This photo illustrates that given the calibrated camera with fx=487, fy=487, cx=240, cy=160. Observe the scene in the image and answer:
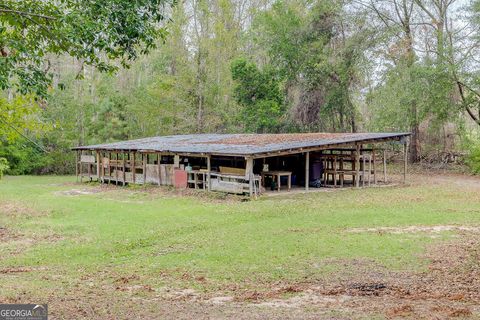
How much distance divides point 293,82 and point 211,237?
2831 centimetres

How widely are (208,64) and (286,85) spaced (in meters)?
6.48

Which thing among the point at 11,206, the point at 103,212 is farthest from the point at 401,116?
the point at 11,206

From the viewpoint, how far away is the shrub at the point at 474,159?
28469mm

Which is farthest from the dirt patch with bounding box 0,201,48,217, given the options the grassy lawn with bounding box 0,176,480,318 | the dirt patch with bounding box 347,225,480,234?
the dirt patch with bounding box 347,225,480,234

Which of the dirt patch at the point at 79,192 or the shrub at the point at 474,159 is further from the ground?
the shrub at the point at 474,159

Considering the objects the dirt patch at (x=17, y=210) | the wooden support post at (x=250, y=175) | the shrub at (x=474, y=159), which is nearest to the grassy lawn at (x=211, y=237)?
the dirt patch at (x=17, y=210)

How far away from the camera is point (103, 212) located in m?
16.5

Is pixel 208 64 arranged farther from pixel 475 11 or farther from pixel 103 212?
pixel 103 212

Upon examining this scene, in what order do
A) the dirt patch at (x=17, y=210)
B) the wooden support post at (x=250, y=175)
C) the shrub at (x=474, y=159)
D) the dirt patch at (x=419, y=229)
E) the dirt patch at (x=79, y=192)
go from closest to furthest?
the dirt patch at (x=419, y=229)
the dirt patch at (x=17, y=210)
the wooden support post at (x=250, y=175)
the dirt patch at (x=79, y=192)
the shrub at (x=474, y=159)

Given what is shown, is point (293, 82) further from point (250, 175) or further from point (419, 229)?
point (419, 229)

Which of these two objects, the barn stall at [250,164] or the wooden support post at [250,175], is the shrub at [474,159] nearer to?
the barn stall at [250,164]

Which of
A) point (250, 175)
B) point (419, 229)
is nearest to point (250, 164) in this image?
point (250, 175)

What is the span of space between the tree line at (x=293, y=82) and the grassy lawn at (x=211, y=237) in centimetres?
1179

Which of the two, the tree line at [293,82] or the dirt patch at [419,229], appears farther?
the tree line at [293,82]
